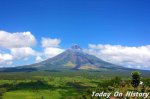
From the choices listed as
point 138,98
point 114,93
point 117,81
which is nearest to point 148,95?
point 138,98

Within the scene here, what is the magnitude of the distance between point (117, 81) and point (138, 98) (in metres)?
33.6

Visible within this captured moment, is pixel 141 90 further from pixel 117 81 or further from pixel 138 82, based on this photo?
pixel 117 81

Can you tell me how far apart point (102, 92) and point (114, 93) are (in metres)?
5.71

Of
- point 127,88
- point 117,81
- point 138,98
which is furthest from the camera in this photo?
point 117,81

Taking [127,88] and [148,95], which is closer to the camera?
[148,95]

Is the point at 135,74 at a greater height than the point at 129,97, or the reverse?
the point at 135,74

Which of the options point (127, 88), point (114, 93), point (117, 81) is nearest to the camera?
point (114, 93)

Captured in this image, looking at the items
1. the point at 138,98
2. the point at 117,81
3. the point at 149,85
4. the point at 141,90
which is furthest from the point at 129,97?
the point at 117,81

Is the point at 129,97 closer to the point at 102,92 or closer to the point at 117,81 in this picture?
the point at 102,92

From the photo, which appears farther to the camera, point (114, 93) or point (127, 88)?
point (127, 88)

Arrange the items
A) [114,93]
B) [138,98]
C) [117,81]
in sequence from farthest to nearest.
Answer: [117,81] → [114,93] → [138,98]

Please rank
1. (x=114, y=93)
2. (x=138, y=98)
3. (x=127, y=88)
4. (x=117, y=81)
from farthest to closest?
1. (x=117, y=81)
2. (x=127, y=88)
3. (x=114, y=93)
4. (x=138, y=98)

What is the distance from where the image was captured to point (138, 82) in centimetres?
12638

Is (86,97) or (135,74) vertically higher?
(135,74)
